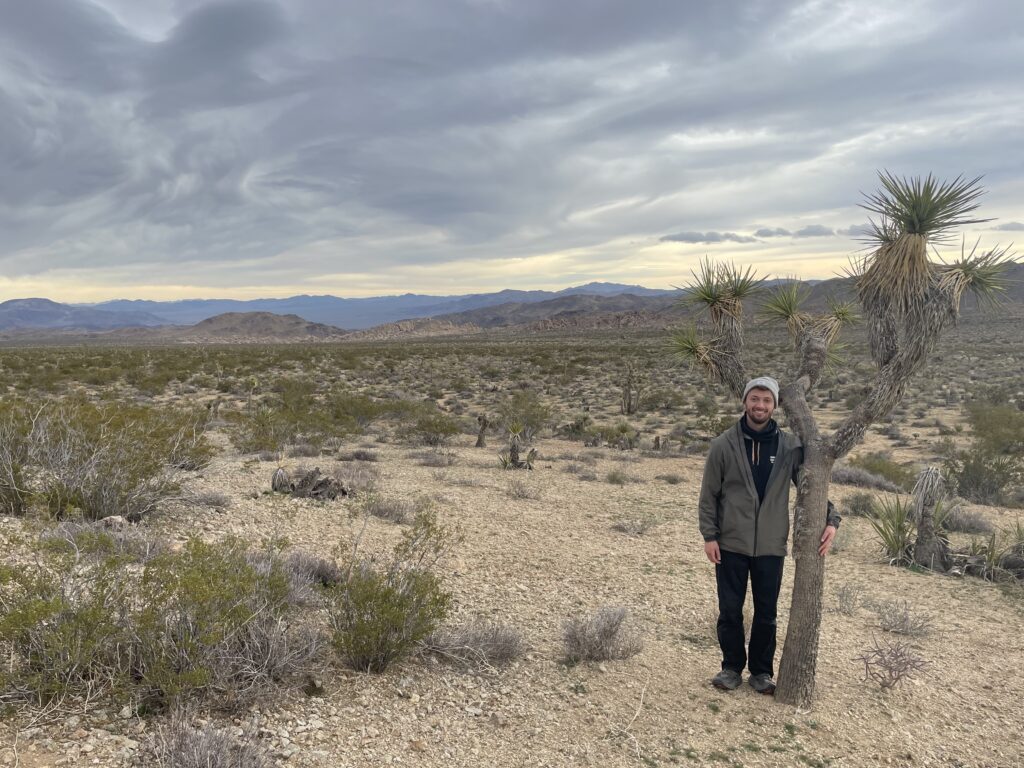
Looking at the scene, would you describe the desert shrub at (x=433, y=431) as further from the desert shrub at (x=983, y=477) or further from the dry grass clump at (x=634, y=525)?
the desert shrub at (x=983, y=477)

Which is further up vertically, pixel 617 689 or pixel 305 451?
pixel 617 689

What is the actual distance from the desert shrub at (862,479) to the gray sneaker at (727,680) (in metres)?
8.74

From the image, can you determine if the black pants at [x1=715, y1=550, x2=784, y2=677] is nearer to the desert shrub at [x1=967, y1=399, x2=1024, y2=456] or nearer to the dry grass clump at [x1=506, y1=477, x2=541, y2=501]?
the dry grass clump at [x1=506, y1=477, x2=541, y2=501]

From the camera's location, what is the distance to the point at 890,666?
4664 mm

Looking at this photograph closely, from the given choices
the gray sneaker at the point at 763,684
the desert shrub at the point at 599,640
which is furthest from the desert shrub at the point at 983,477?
the desert shrub at the point at 599,640

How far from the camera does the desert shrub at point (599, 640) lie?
4863 mm

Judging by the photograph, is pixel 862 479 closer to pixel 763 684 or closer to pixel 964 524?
pixel 964 524

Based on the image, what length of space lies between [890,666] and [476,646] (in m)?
3.04

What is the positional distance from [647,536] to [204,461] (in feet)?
20.9

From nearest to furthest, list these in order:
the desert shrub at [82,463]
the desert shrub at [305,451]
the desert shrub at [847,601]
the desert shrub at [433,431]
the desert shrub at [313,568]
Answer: the desert shrub at [313,568] < the desert shrub at [847,601] < the desert shrub at [82,463] < the desert shrub at [305,451] < the desert shrub at [433,431]

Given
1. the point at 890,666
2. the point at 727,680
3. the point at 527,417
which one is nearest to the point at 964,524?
the point at 890,666

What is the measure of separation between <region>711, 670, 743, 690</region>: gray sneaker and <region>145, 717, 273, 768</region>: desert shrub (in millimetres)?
2979

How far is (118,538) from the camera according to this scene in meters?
5.39

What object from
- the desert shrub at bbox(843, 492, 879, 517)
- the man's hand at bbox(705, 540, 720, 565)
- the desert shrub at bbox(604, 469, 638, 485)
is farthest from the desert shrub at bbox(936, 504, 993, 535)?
the man's hand at bbox(705, 540, 720, 565)
